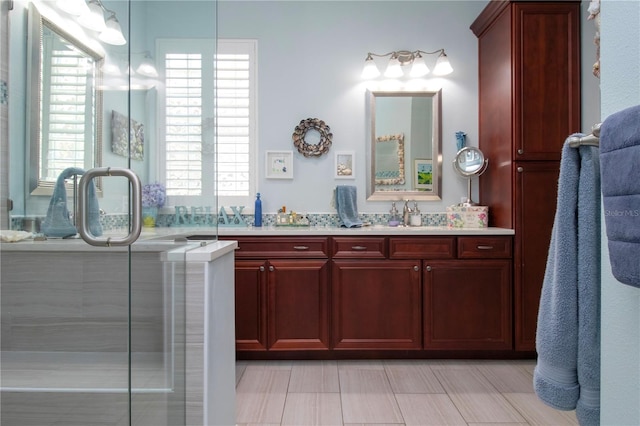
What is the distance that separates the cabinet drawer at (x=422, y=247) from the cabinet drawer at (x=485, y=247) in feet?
0.27

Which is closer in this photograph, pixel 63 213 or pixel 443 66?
pixel 63 213

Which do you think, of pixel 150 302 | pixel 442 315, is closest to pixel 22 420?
pixel 150 302

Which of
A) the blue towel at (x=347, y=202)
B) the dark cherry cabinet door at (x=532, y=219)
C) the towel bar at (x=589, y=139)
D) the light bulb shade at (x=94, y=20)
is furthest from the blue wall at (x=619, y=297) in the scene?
the blue towel at (x=347, y=202)

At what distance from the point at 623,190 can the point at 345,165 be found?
2762 mm

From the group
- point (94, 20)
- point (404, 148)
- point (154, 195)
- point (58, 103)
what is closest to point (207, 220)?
point (154, 195)

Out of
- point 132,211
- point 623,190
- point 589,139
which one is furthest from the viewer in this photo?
point 132,211

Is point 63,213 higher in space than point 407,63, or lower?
lower

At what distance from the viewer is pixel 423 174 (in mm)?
3398

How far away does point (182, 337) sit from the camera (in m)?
1.44

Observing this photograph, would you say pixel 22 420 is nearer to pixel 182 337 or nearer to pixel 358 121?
pixel 182 337

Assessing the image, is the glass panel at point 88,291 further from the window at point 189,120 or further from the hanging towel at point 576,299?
the hanging towel at point 576,299

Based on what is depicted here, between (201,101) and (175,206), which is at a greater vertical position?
(201,101)

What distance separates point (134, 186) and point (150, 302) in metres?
0.38

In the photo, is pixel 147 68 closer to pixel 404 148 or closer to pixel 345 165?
pixel 345 165
